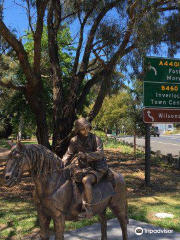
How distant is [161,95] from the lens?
905cm

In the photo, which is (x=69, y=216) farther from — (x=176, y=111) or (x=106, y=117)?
(x=106, y=117)

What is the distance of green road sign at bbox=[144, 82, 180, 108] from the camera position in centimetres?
888

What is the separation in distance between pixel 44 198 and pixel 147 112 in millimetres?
6151

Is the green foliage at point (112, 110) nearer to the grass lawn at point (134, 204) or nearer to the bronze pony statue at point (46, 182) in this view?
the grass lawn at point (134, 204)

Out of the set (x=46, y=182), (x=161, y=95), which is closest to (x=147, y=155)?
(x=161, y=95)

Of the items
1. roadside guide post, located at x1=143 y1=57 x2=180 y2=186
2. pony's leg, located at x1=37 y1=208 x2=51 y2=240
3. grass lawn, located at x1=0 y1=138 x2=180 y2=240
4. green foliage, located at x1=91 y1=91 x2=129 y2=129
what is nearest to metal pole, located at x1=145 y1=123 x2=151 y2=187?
roadside guide post, located at x1=143 y1=57 x2=180 y2=186

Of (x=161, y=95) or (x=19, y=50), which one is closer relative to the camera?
(x=19, y=50)

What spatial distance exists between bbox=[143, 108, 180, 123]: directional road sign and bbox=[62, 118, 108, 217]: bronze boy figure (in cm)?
531

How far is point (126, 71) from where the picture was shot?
27.7 ft

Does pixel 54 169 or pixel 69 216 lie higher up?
pixel 54 169

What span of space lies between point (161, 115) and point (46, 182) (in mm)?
6514

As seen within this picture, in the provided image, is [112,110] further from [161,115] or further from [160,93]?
[161,115]

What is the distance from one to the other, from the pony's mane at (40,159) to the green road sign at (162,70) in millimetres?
6294

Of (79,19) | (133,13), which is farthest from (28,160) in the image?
(79,19)
